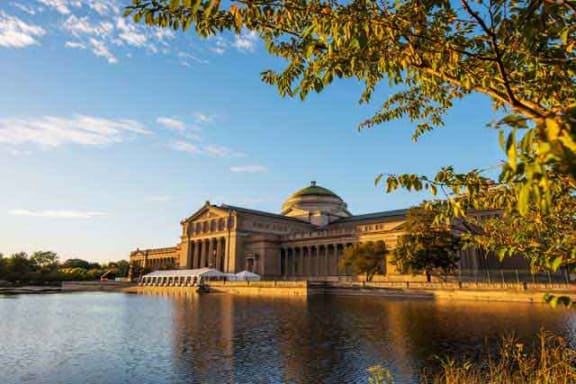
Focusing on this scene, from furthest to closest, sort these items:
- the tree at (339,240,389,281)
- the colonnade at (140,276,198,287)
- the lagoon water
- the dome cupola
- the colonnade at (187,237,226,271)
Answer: the dome cupola
the colonnade at (187,237,226,271)
the colonnade at (140,276,198,287)
the tree at (339,240,389,281)
the lagoon water

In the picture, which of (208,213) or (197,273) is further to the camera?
(208,213)

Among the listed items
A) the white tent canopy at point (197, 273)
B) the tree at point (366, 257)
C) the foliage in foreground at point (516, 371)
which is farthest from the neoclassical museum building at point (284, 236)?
the foliage in foreground at point (516, 371)

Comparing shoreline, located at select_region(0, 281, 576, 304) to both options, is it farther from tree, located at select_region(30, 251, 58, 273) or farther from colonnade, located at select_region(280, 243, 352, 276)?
tree, located at select_region(30, 251, 58, 273)

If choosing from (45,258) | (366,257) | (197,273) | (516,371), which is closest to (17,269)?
A: (45,258)

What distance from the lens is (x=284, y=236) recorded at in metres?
116

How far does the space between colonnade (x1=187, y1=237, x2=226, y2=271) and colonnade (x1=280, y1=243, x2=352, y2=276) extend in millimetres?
17614

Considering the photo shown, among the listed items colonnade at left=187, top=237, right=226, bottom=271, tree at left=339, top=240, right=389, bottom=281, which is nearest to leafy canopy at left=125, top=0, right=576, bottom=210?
tree at left=339, top=240, right=389, bottom=281

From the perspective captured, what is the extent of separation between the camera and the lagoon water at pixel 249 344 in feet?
53.7

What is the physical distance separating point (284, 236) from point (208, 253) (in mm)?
24936

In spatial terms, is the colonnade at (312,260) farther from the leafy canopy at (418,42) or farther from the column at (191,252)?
the leafy canopy at (418,42)

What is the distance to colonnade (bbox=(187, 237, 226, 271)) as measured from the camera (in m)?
119

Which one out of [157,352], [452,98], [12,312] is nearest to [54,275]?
[12,312]

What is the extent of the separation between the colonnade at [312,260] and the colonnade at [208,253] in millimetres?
Answer: 17614

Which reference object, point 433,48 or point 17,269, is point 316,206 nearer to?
point 17,269
